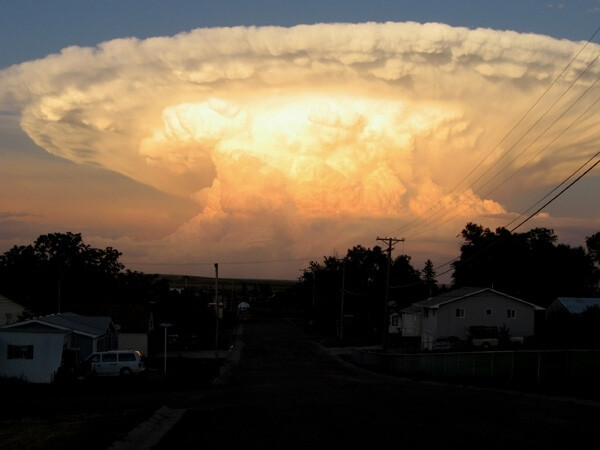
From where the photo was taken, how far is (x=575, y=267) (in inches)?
4683

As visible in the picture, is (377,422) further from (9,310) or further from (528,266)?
(528,266)

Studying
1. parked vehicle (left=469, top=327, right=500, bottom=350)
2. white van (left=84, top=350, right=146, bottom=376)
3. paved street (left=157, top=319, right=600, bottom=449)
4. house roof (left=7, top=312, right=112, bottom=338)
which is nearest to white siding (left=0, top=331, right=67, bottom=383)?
house roof (left=7, top=312, right=112, bottom=338)

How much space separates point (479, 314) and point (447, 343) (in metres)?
8.65

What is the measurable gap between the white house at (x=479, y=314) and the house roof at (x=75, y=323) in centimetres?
3355

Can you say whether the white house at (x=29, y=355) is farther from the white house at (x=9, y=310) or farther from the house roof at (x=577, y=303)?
the house roof at (x=577, y=303)

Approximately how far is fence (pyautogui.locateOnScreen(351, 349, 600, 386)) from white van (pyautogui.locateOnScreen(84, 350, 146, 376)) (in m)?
16.1

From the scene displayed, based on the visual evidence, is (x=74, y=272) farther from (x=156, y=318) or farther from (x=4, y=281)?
(x=156, y=318)

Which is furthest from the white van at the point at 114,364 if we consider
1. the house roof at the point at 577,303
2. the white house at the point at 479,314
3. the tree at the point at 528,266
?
the tree at the point at 528,266

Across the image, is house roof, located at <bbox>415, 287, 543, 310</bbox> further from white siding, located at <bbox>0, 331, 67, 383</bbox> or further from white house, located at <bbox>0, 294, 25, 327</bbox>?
white siding, located at <bbox>0, 331, 67, 383</bbox>

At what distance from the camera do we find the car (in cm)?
6925

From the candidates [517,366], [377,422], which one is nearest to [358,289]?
[517,366]

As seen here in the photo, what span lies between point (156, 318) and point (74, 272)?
48.4 feet

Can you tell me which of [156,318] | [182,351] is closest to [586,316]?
[182,351]

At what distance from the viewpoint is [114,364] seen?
141ft
